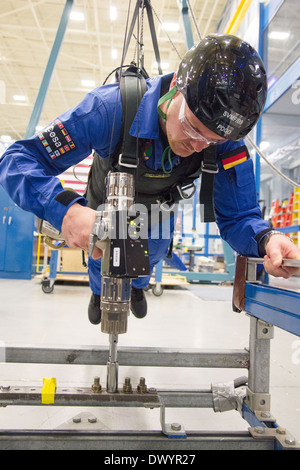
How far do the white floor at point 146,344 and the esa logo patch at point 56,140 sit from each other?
0.67 m

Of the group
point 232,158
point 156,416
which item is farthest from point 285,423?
point 232,158

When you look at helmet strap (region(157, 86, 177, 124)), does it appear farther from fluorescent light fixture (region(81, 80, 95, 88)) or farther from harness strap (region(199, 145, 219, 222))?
fluorescent light fixture (region(81, 80, 95, 88))

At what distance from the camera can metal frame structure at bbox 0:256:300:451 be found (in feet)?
2.57

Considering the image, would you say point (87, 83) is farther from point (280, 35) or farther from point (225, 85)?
point (225, 85)

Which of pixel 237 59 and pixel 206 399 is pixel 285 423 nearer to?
pixel 206 399

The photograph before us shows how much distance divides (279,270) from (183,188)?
562mm

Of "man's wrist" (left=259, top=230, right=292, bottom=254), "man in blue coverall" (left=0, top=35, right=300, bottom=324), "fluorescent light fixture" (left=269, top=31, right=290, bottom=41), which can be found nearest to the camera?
"man in blue coverall" (left=0, top=35, right=300, bottom=324)

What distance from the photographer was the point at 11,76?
10258 mm

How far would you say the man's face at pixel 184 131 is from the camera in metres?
0.95

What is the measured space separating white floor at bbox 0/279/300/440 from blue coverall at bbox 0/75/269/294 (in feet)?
1.23

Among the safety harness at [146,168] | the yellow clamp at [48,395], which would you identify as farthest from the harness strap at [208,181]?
the yellow clamp at [48,395]

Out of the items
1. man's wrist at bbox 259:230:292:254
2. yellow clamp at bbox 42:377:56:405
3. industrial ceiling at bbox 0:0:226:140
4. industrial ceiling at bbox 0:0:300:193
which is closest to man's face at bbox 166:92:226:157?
man's wrist at bbox 259:230:292:254

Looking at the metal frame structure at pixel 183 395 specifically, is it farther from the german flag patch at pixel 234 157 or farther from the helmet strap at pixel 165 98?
the helmet strap at pixel 165 98

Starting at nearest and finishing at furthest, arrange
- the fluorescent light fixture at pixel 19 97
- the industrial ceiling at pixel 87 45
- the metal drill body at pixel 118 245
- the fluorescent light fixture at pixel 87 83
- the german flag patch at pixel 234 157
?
the metal drill body at pixel 118 245, the german flag patch at pixel 234 157, the industrial ceiling at pixel 87 45, the fluorescent light fixture at pixel 87 83, the fluorescent light fixture at pixel 19 97
